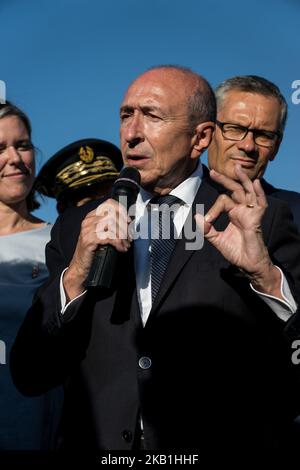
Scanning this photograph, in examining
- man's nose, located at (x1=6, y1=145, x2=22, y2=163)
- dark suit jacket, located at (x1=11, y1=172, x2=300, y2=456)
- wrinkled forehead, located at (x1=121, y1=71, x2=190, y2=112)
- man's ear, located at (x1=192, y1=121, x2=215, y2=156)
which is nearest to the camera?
dark suit jacket, located at (x1=11, y1=172, x2=300, y2=456)

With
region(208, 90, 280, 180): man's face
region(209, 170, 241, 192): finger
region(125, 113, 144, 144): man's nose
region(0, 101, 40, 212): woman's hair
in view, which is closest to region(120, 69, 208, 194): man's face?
region(125, 113, 144, 144): man's nose

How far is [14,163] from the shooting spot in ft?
13.5

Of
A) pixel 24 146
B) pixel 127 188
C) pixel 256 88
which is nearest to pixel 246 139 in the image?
pixel 256 88

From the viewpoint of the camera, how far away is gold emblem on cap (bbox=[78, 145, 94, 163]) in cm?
528

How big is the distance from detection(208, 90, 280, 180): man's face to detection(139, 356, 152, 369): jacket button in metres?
1.61

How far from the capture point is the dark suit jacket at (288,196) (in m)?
3.93

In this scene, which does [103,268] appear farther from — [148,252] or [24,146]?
[24,146]

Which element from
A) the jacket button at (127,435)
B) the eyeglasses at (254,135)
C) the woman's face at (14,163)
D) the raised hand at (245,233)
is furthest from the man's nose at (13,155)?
the jacket button at (127,435)

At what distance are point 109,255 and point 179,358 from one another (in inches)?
19.5

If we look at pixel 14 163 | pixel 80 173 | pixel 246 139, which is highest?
pixel 246 139

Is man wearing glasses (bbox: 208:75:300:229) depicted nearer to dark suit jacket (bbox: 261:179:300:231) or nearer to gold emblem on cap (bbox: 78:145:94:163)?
dark suit jacket (bbox: 261:179:300:231)

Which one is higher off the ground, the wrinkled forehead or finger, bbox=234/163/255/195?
the wrinkled forehead

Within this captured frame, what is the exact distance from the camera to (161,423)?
2857mm

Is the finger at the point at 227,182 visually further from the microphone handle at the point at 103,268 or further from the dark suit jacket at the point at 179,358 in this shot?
the microphone handle at the point at 103,268
